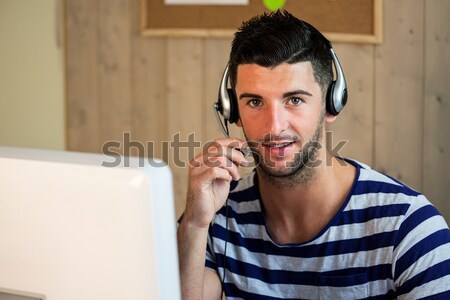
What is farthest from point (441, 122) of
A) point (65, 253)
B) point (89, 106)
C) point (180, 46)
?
point (65, 253)

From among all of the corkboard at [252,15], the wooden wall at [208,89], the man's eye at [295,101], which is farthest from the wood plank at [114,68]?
the man's eye at [295,101]

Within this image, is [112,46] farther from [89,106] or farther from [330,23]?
[330,23]

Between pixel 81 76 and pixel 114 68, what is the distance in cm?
18

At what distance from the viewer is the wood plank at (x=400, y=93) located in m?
2.56

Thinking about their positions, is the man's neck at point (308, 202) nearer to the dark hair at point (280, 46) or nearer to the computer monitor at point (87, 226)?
the dark hair at point (280, 46)

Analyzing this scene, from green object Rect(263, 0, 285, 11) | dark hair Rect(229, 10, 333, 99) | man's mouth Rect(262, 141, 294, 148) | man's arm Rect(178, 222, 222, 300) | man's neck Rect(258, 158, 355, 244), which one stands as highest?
green object Rect(263, 0, 285, 11)

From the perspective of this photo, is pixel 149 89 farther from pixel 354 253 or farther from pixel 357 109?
pixel 354 253

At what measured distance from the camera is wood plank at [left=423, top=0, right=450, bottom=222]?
2.53 m

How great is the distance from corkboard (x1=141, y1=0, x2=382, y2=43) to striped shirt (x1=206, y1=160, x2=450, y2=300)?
4.19 feet

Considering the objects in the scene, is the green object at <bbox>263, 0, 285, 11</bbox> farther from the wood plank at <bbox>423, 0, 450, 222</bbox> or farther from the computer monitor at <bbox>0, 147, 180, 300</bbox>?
the computer monitor at <bbox>0, 147, 180, 300</bbox>

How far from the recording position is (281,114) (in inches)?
53.9

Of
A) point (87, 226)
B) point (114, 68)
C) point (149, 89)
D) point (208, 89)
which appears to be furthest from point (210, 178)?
point (114, 68)

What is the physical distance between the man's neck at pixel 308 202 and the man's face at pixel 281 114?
0.15ft

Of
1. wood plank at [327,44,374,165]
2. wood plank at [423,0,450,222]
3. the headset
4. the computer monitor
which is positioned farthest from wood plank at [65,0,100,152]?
the computer monitor
